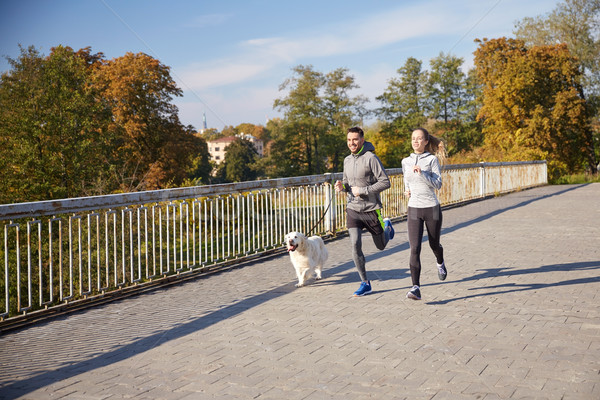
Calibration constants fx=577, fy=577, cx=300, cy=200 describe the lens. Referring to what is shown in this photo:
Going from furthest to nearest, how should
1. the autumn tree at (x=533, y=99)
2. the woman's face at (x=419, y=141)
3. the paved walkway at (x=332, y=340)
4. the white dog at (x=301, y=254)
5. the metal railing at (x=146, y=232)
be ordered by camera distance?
the autumn tree at (x=533, y=99) < the white dog at (x=301, y=254) < the woman's face at (x=419, y=141) < the metal railing at (x=146, y=232) < the paved walkway at (x=332, y=340)

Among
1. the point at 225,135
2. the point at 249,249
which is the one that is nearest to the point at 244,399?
the point at 249,249

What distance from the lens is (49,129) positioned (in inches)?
1281

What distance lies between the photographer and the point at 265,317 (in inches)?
230

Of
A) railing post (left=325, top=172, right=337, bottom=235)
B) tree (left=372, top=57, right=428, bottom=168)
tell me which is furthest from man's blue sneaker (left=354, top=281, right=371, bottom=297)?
tree (left=372, top=57, right=428, bottom=168)

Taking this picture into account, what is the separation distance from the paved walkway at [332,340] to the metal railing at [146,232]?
0.52 meters

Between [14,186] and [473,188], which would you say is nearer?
[473,188]

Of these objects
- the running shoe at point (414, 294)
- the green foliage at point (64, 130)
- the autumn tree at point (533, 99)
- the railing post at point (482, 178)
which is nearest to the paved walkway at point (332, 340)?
the running shoe at point (414, 294)

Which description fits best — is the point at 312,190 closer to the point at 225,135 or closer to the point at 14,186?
the point at 14,186

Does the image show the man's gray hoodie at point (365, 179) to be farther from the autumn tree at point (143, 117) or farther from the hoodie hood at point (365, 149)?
the autumn tree at point (143, 117)

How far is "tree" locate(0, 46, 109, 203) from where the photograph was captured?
30.8 m

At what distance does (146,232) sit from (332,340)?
3.61m

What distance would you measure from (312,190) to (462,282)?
497 centimetres

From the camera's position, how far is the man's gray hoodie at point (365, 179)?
21.8 ft

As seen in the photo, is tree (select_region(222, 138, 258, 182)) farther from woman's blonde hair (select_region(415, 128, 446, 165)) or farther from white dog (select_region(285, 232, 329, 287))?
woman's blonde hair (select_region(415, 128, 446, 165))
